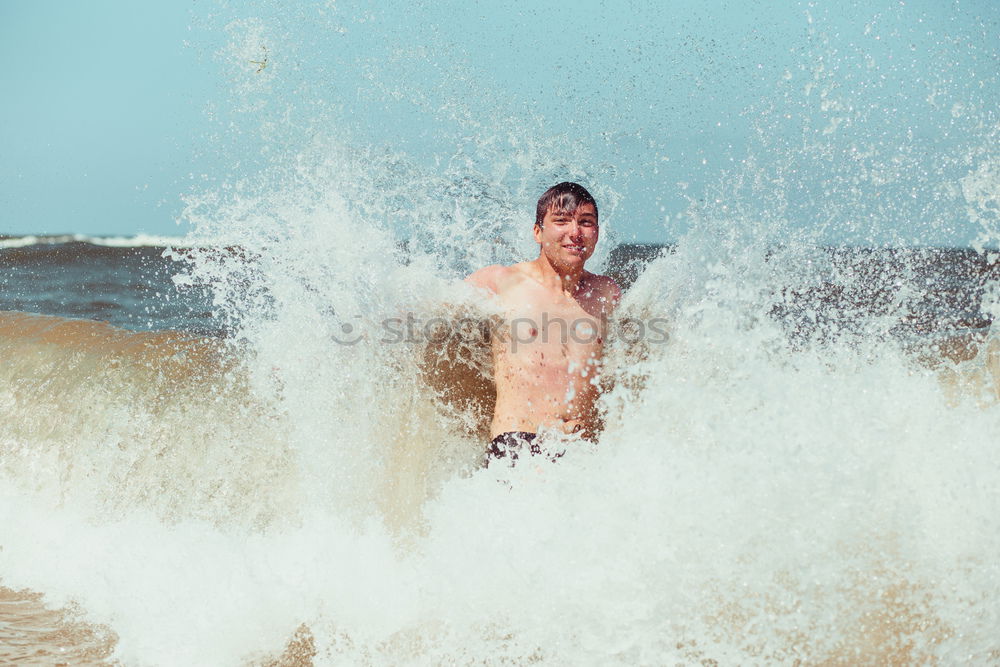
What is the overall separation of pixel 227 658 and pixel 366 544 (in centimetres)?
76

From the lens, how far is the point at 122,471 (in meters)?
4.84

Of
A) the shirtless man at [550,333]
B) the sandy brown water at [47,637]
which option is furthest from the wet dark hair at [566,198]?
the sandy brown water at [47,637]

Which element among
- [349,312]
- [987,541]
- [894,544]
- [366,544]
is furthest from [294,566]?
[987,541]

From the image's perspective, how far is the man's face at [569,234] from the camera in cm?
371

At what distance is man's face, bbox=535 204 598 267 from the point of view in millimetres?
3709

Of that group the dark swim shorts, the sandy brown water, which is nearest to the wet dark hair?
the dark swim shorts

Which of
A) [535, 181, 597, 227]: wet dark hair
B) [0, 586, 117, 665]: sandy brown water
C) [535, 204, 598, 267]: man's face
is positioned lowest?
[0, 586, 117, 665]: sandy brown water

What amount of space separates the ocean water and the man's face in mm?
435

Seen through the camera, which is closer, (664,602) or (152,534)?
(664,602)

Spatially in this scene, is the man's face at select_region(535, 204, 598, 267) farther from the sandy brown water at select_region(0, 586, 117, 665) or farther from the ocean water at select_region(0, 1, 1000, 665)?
the sandy brown water at select_region(0, 586, 117, 665)

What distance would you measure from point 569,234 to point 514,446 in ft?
3.23

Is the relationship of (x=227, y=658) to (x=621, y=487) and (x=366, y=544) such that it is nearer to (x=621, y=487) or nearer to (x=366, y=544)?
(x=366, y=544)

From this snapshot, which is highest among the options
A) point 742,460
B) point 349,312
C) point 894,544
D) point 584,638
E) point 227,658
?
point 349,312

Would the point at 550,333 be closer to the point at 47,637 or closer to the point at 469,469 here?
the point at 469,469
